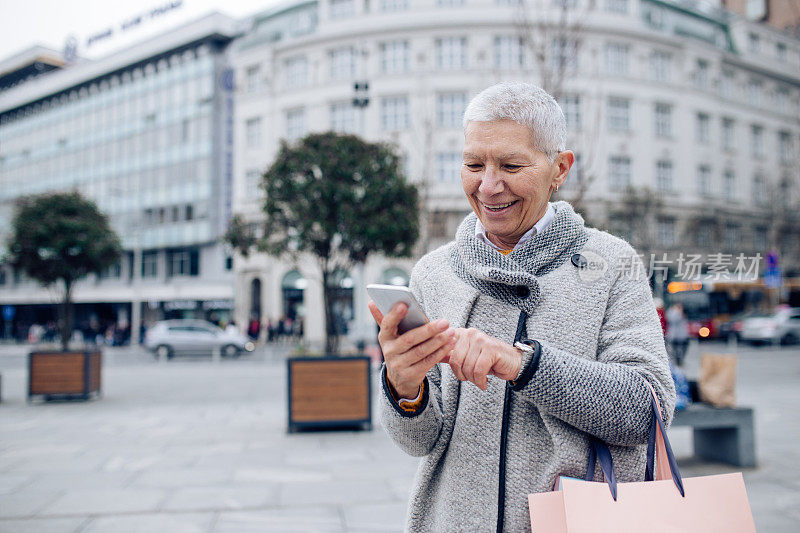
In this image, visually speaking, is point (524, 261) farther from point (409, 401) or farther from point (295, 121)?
point (295, 121)

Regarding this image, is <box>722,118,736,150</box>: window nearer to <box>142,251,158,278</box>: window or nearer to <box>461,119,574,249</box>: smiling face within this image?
<box>142,251,158,278</box>: window

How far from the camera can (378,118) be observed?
32.7 metres

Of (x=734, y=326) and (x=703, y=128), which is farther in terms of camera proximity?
(x=703, y=128)

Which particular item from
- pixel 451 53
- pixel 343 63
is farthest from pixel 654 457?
pixel 343 63

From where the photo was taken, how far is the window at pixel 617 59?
33000 mm

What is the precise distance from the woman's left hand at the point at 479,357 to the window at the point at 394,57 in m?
33.3

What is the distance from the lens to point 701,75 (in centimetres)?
3597

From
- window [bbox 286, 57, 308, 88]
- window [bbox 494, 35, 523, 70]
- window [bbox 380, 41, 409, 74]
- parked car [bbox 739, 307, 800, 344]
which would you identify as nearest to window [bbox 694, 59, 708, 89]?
window [bbox 494, 35, 523, 70]

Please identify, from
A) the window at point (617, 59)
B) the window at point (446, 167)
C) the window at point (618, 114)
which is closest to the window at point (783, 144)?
the window at point (618, 114)

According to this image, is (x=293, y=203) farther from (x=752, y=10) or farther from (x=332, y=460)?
(x=752, y=10)

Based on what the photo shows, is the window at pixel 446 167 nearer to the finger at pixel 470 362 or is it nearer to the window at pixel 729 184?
the window at pixel 729 184

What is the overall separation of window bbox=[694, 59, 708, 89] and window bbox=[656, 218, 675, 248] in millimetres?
8697

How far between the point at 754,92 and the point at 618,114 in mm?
12408

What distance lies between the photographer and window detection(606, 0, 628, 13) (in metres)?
33.3
